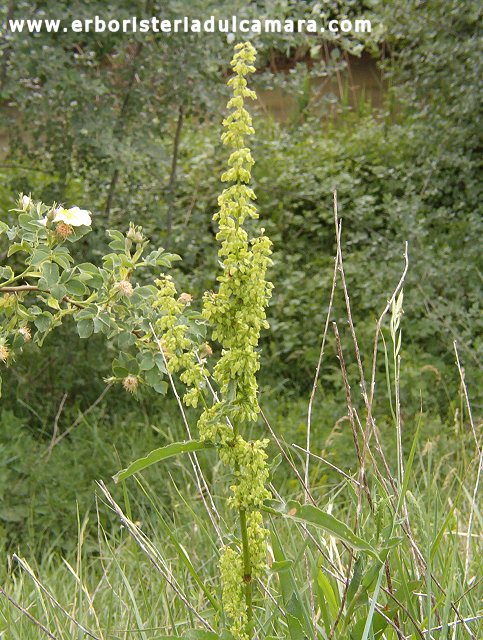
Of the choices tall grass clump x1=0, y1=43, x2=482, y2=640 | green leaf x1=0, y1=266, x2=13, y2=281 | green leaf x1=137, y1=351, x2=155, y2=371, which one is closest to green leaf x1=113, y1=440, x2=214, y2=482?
tall grass clump x1=0, y1=43, x2=482, y2=640

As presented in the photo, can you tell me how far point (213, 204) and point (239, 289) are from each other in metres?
3.75

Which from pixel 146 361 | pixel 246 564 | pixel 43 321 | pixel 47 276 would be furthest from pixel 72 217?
pixel 246 564

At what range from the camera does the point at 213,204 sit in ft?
16.7

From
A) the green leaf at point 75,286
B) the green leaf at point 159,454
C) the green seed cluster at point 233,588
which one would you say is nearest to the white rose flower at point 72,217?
the green leaf at point 75,286

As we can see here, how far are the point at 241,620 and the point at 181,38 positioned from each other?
3263mm

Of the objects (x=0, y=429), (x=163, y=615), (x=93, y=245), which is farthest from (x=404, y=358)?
(x=163, y=615)

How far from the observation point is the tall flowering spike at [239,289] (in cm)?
139

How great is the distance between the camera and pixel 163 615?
2266mm

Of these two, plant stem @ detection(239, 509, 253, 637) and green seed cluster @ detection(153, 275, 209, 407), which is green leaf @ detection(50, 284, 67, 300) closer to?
green seed cluster @ detection(153, 275, 209, 407)

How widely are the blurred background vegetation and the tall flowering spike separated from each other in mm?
1859

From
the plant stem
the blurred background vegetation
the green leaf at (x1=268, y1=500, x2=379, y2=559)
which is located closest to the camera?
the green leaf at (x1=268, y1=500, x2=379, y2=559)

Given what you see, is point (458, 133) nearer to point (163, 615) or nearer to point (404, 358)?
point (404, 358)

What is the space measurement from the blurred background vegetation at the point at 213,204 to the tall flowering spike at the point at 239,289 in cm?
186

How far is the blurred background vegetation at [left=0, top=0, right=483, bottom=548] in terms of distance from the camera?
4.03 m
